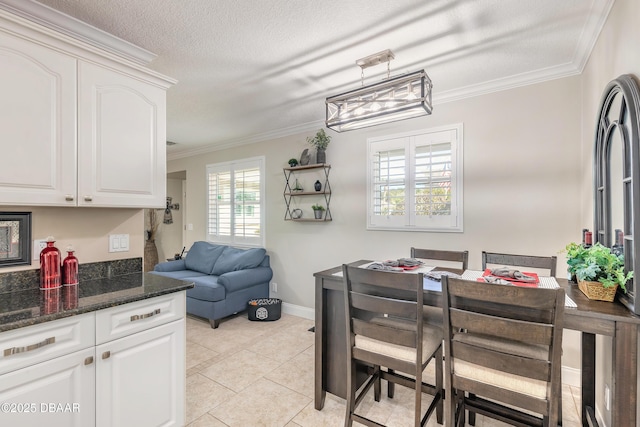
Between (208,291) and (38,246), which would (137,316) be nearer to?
(38,246)

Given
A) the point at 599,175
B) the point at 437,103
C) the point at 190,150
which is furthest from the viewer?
the point at 190,150

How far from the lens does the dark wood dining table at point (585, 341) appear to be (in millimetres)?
1300

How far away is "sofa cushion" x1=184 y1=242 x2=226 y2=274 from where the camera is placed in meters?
4.50

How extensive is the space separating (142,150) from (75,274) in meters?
0.85

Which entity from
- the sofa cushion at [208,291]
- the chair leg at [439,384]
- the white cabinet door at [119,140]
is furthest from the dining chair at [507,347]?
the sofa cushion at [208,291]

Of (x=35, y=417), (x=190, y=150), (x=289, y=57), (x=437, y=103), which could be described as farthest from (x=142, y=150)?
(x=190, y=150)

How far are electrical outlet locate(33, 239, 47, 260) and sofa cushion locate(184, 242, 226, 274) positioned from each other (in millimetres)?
2683

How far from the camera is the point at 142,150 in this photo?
2004mm

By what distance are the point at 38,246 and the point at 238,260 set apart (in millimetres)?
2471

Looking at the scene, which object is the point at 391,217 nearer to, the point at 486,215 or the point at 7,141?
the point at 486,215

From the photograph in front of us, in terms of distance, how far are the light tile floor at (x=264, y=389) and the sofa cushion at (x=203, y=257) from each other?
1.18 metres

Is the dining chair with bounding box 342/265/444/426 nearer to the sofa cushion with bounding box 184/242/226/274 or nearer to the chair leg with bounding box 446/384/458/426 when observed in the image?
the chair leg with bounding box 446/384/458/426

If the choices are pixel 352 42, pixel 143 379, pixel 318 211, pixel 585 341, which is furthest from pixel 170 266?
pixel 585 341

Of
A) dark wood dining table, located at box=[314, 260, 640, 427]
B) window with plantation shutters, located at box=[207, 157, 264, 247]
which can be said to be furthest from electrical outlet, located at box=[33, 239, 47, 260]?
window with plantation shutters, located at box=[207, 157, 264, 247]
